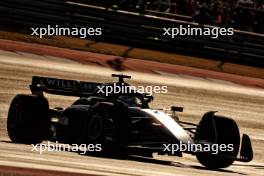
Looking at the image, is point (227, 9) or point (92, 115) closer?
point (92, 115)

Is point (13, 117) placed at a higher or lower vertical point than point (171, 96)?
lower

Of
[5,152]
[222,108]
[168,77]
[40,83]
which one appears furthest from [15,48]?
[5,152]

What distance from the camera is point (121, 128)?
42.6ft

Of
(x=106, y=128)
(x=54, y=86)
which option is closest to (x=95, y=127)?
(x=106, y=128)

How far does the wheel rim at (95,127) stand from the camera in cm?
1314

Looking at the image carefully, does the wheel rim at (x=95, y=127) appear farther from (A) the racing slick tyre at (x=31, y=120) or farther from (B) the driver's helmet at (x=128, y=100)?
(A) the racing slick tyre at (x=31, y=120)

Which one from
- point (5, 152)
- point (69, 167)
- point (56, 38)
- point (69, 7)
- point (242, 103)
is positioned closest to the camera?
point (69, 167)

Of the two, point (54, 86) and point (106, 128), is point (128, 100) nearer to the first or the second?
point (106, 128)

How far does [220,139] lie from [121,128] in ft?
5.32

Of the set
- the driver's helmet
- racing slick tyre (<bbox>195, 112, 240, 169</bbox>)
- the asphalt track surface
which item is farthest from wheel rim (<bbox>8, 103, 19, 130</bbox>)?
racing slick tyre (<bbox>195, 112, 240, 169</bbox>)

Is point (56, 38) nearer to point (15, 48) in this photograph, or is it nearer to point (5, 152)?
point (15, 48)

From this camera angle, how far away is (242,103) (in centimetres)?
2298

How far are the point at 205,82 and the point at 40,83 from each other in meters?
10.6

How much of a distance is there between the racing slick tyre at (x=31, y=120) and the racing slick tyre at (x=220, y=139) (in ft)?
8.08
